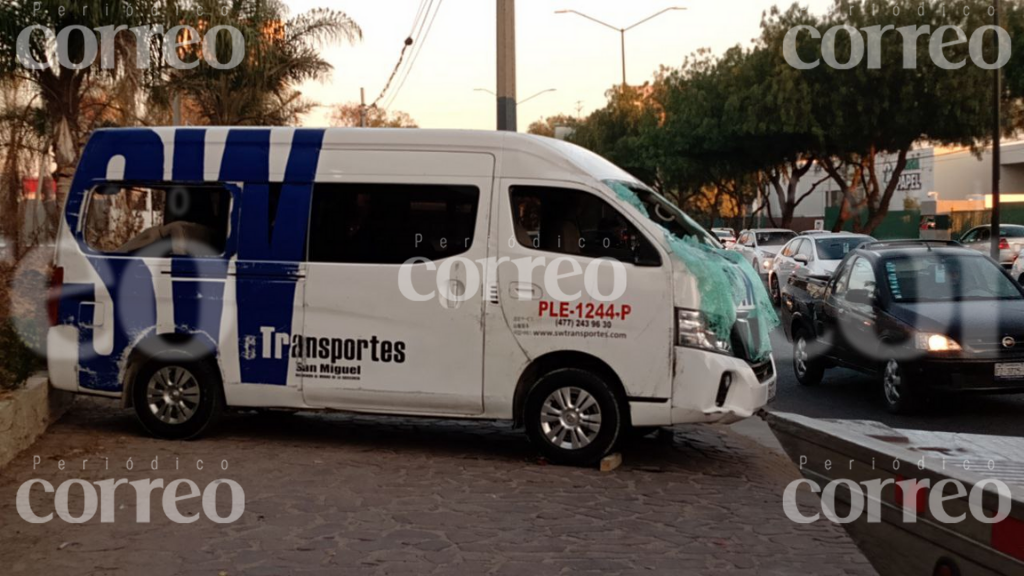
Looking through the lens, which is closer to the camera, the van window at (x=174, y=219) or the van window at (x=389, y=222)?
the van window at (x=389, y=222)

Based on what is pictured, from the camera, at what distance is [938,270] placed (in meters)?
10.9

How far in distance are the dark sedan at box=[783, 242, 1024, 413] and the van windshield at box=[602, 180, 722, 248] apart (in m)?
2.70

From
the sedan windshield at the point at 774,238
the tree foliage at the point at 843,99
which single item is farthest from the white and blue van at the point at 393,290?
the sedan windshield at the point at 774,238

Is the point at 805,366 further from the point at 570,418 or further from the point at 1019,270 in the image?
the point at 1019,270

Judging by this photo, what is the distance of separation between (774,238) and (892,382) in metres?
23.9

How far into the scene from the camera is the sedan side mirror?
10.8 metres

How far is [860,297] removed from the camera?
1106 cm

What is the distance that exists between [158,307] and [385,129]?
7.45 feet

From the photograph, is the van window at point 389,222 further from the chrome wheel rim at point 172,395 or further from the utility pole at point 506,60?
the utility pole at point 506,60

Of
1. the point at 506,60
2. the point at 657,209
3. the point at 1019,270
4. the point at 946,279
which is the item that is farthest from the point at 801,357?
the point at 1019,270

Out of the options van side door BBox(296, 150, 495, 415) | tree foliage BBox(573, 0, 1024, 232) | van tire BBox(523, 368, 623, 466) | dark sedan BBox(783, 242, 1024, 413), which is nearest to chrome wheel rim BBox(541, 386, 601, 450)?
van tire BBox(523, 368, 623, 466)

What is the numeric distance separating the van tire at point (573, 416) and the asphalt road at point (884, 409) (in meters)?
3.22

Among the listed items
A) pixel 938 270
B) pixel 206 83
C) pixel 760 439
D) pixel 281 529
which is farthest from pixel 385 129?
pixel 206 83

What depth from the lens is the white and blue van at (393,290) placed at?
7.70 metres
